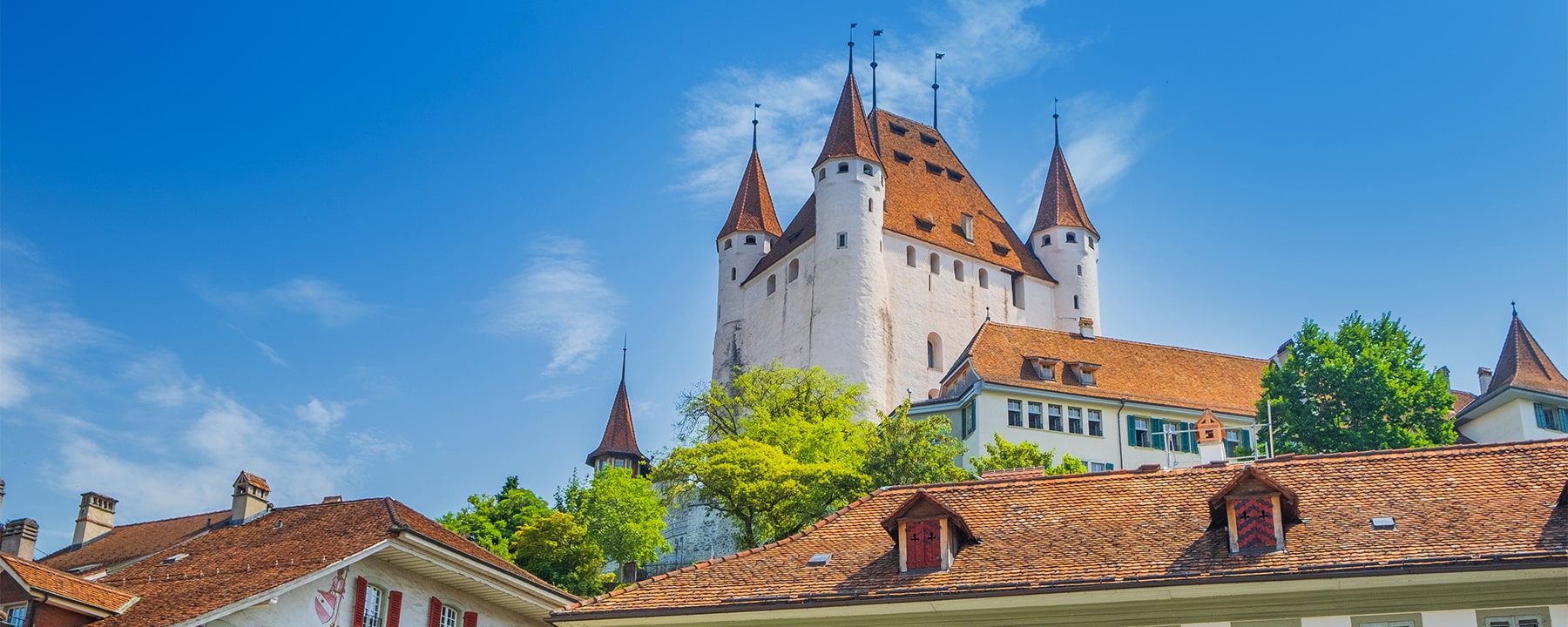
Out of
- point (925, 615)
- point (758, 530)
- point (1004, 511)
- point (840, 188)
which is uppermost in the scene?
point (840, 188)

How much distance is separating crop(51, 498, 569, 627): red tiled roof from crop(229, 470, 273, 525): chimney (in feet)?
5.49

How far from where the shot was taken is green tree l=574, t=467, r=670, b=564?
63.9 m

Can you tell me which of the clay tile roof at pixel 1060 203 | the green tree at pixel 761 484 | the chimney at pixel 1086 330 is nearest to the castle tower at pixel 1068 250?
the clay tile roof at pixel 1060 203

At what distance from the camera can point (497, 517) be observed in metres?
73.1

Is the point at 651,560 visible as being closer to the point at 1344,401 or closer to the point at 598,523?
the point at 598,523

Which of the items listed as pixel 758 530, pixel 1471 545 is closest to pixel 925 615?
pixel 1471 545

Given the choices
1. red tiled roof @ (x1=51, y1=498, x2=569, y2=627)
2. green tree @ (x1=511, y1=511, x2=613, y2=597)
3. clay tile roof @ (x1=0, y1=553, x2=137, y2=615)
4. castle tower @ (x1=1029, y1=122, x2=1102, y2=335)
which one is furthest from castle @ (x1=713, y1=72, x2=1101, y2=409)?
clay tile roof @ (x1=0, y1=553, x2=137, y2=615)

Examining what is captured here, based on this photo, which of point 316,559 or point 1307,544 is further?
point 316,559

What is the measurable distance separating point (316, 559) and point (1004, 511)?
40.1 ft

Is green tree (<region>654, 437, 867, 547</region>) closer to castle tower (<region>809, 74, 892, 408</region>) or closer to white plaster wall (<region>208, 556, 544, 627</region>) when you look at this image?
white plaster wall (<region>208, 556, 544, 627</region>)

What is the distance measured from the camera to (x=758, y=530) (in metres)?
56.6

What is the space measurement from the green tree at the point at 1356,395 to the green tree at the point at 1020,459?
283 inches

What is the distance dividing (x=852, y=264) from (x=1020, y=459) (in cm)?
2899

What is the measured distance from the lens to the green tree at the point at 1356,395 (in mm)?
57094
